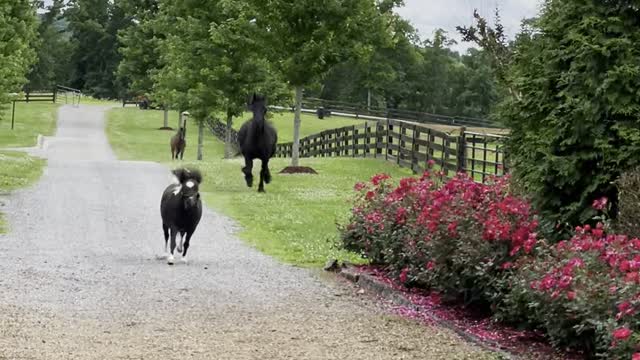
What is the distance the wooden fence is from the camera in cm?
2486

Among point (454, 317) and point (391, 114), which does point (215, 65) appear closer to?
point (454, 317)

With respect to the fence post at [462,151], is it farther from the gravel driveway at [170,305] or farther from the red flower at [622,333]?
the red flower at [622,333]

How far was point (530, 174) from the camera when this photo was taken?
9.72m

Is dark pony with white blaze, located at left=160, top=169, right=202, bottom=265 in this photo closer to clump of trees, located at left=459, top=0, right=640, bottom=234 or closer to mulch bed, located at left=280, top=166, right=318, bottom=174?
clump of trees, located at left=459, top=0, right=640, bottom=234

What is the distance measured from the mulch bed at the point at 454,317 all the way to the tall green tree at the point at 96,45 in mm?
103128

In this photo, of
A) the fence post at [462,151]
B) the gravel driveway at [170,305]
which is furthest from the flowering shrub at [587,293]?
the fence post at [462,151]

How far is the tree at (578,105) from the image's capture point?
29.7 ft

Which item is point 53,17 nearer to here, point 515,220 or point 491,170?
point 491,170

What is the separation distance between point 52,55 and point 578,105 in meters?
119

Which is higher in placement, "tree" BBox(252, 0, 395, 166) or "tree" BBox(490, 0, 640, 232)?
"tree" BBox(252, 0, 395, 166)

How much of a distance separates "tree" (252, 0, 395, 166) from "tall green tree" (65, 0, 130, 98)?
277 ft

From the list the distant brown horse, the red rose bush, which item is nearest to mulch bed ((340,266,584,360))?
the red rose bush

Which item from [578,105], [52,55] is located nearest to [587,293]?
[578,105]

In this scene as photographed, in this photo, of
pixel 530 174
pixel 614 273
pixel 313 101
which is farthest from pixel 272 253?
pixel 313 101
